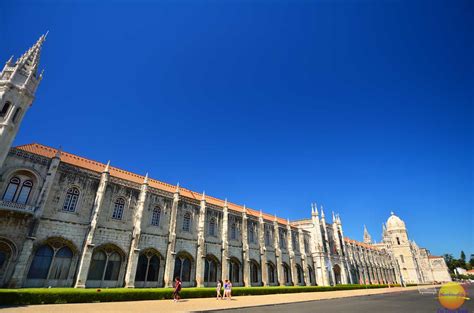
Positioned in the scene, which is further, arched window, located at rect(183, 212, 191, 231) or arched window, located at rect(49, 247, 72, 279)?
arched window, located at rect(183, 212, 191, 231)

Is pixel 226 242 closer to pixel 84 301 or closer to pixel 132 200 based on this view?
pixel 132 200

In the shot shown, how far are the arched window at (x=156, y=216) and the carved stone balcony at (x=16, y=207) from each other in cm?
1108

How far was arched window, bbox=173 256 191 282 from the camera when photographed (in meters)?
29.0

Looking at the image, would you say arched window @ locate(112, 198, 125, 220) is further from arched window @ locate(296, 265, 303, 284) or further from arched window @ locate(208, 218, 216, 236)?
arched window @ locate(296, 265, 303, 284)

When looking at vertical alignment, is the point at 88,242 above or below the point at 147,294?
above

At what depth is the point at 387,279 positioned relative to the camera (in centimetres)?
7844

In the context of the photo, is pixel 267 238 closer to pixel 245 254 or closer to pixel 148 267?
pixel 245 254

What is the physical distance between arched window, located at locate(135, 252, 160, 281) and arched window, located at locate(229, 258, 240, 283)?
11414 millimetres

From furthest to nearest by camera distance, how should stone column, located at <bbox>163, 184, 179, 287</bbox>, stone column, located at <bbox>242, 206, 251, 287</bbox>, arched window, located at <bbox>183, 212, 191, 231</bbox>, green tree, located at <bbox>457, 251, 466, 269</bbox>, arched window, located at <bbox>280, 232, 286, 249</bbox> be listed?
1. green tree, located at <bbox>457, 251, 466, 269</bbox>
2. arched window, located at <bbox>280, 232, 286, 249</bbox>
3. stone column, located at <bbox>242, 206, 251, 287</bbox>
4. arched window, located at <bbox>183, 212, 191, 231</bbox>
5. stone column, located at <bbox>163, 184, 179, 287</bbox>

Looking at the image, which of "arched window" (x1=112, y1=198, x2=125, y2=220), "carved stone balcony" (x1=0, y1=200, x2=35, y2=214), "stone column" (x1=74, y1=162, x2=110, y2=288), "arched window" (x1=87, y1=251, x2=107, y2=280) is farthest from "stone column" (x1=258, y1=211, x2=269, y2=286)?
"carved stone balcony" (x1=0, y1=200, x2=35, y2=214)

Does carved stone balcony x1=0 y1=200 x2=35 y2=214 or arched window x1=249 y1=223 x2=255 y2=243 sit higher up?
arched window x1=249 y1=223 x2=255 y2=243

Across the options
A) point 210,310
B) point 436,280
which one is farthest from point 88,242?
point 436,280

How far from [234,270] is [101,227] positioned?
63.2ft

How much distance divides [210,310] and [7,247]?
55.0 ft
